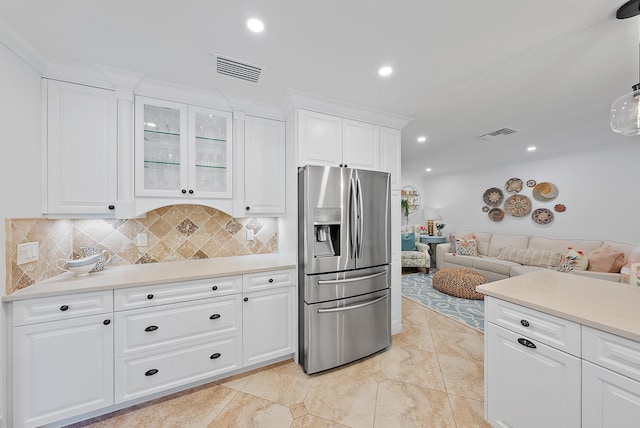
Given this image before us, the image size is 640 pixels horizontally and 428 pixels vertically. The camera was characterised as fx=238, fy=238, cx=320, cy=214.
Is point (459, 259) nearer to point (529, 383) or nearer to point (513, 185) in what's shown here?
point (513, 185)

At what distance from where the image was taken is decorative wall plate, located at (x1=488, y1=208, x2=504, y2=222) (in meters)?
5.28

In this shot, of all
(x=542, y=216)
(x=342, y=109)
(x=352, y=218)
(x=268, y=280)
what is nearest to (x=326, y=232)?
(x=352, y=218)

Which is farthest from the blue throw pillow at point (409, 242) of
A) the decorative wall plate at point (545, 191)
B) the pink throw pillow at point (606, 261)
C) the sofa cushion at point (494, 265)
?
the pink throw pillow at point (606, 261)

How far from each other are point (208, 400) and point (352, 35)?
270 centimetres

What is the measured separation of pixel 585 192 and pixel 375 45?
5100 mm

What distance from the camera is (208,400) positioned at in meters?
1.77

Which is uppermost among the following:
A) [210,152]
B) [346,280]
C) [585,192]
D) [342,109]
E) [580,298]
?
[342,109]

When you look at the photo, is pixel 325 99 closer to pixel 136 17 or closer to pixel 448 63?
pixel 448 63

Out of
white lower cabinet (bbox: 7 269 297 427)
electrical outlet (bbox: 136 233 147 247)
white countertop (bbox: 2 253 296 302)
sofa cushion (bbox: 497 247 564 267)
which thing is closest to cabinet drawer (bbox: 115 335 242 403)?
white lower cabinet (bbox: 7 269 297 427)

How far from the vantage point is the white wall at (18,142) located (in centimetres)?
139

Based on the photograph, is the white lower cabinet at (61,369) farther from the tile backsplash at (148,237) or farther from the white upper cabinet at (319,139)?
the white upper cabinet at (319,139)

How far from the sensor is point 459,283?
3.82 metres

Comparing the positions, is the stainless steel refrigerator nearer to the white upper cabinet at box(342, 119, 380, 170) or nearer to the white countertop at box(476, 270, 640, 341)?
the white upper cabinet at box(342, 119, 380, 170)

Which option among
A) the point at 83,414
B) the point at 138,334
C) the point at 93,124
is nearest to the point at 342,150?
the point at 93,124
